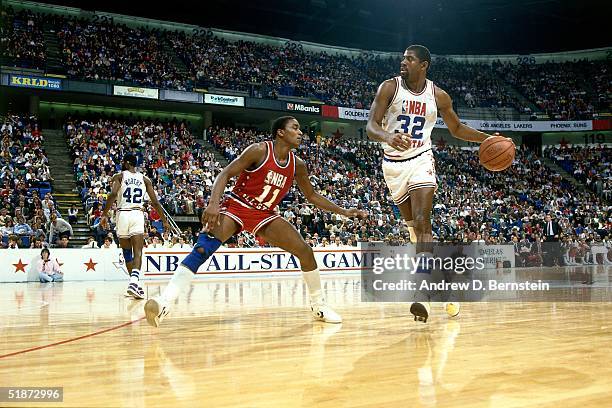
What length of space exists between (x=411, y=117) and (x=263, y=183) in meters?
1.57

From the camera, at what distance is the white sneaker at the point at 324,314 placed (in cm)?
521

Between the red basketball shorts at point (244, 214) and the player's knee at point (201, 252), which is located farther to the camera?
the red basketball shorts at point (244, 214)

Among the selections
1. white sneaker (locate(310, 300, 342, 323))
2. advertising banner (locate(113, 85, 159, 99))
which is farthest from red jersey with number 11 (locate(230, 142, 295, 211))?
advertising banner (locate(113, 85, 159, 99))

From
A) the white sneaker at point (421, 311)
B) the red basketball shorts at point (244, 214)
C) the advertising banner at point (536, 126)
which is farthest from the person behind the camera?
the advertising banner at point (536, 126)

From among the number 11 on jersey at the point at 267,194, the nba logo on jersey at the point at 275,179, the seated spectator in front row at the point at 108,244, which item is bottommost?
the seated spectator in front row at the point at 108,244

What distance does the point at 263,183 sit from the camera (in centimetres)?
521

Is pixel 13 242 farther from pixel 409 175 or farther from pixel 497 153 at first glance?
pixel 497 153

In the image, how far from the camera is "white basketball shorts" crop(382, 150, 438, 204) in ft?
17.6

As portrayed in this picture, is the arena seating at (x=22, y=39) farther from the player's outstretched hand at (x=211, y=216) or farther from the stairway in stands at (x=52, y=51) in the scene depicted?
the player's outstretched hand at (x=211, y=216)

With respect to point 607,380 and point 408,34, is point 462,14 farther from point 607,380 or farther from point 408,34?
point 607,380

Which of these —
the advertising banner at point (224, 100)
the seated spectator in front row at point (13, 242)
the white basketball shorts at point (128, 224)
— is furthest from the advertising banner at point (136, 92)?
the white basketball shorts at point (128, 224)

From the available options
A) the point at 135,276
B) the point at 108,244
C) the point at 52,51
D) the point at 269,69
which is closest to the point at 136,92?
the point at 52,51

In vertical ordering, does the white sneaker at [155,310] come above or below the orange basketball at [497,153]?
below

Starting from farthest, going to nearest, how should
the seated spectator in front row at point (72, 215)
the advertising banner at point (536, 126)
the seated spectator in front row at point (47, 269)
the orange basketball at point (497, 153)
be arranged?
the advertising banner at point (536, 126) < the seated spectator in front row at point (72, 215) < the seated spectator in front row at point (47, 269) < the orange basketball at point (497, 153)
